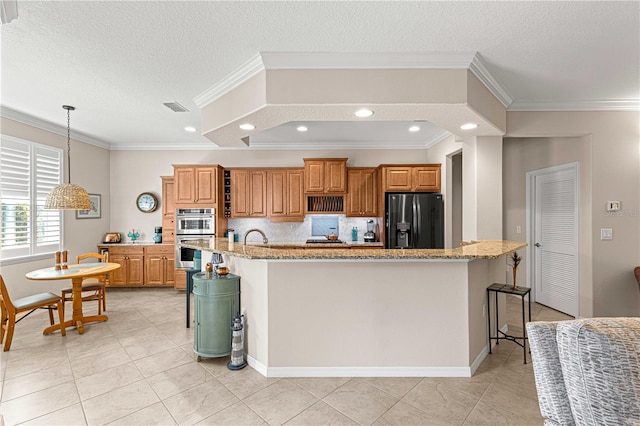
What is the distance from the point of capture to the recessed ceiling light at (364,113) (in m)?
2.72

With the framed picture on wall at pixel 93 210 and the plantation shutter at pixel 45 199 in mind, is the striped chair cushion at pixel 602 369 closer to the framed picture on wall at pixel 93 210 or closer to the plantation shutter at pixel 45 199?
the plantation shutter at pixel 45 199

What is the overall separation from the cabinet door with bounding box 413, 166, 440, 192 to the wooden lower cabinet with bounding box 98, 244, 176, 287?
467 centimetres

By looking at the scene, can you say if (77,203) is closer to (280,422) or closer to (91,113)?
(91,113)

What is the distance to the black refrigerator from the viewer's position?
17.1 feet

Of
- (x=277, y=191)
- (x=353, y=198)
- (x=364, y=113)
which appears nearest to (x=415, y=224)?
(x=353, y=198)

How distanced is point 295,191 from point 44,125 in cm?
402

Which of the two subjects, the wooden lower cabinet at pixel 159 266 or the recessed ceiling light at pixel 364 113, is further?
the wooden lower cabinet at pixel 159 266

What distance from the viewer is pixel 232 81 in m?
2.93

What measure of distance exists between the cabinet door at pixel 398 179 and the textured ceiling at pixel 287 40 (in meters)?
2.14

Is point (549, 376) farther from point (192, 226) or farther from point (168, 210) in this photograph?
point (168, 210)

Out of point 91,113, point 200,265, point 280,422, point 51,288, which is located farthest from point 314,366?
point 51,288

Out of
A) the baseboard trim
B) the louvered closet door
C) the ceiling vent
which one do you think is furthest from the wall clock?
the louvered closet door

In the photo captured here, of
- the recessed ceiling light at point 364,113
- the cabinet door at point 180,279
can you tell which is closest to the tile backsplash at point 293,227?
the cabinet door at point 180,279

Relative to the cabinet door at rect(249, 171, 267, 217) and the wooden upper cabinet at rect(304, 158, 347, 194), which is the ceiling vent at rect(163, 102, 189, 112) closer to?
the cabinet door at rect(249, 171, 267, 217)
